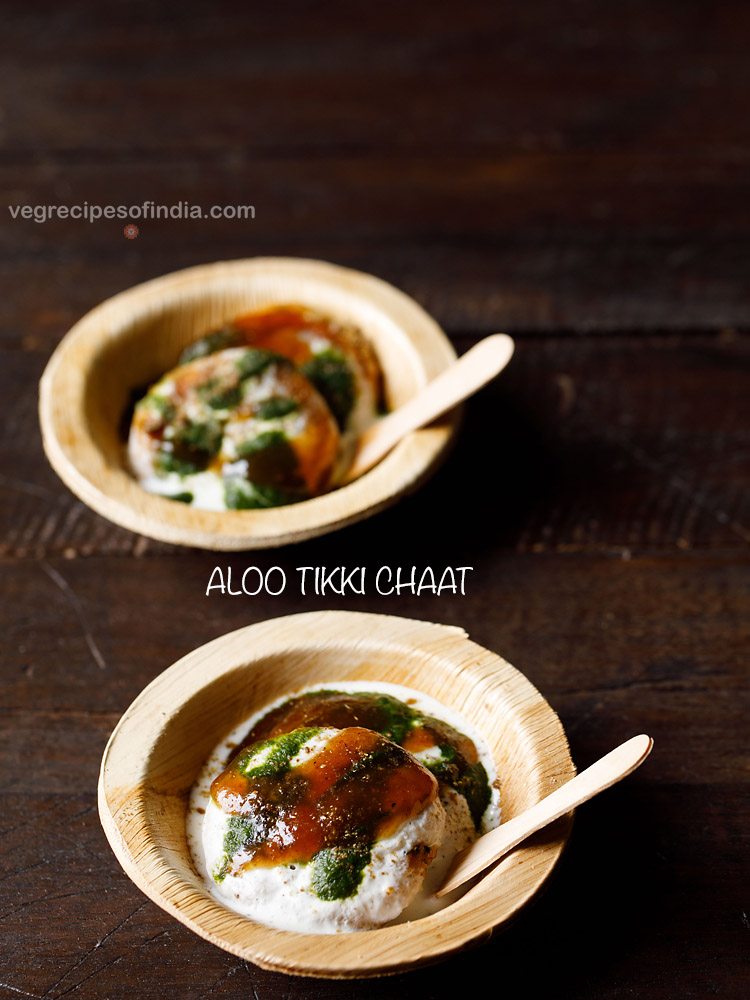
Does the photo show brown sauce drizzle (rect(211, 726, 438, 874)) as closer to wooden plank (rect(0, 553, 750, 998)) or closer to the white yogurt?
the white yogurt

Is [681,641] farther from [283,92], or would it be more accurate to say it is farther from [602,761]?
[283,92]

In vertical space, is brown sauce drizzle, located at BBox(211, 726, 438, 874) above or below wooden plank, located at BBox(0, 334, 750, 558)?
above

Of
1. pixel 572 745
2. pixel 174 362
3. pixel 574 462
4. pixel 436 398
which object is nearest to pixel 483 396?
pixel 574 462

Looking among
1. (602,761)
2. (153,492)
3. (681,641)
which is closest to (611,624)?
(681,641)

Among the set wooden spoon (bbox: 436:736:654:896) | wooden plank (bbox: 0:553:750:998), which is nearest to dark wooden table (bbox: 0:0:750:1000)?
wooden plank (bbox: 0:553:750:998)

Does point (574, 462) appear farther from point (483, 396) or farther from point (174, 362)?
point (174, 362)

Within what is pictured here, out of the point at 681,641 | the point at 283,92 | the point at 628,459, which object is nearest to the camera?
the point at 681,641
